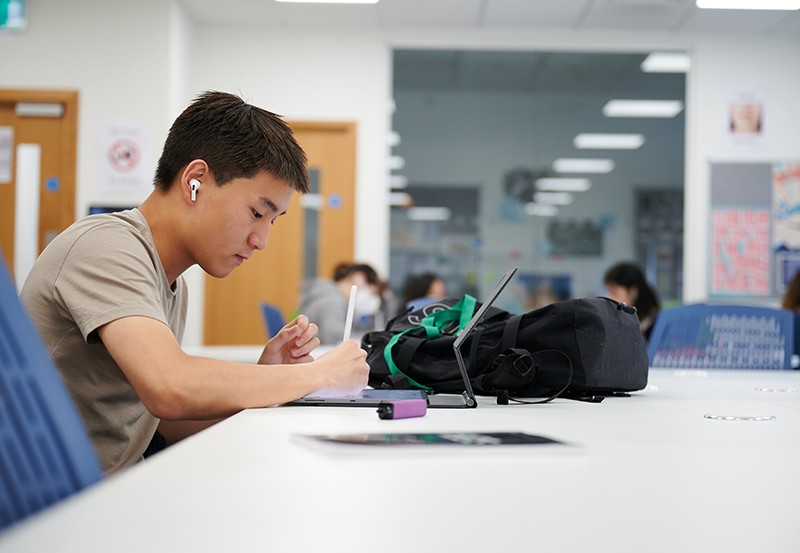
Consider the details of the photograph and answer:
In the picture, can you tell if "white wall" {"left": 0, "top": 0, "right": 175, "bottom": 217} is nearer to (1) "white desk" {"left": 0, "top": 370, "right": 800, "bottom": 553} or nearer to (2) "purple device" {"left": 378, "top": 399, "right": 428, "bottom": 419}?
(2) "purple device" {"left": 378, "top": 399, "right": 428, "bottom": 419}

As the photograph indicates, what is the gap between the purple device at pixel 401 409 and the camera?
31.1 inches

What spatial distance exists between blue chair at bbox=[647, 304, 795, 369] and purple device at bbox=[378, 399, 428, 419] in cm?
147

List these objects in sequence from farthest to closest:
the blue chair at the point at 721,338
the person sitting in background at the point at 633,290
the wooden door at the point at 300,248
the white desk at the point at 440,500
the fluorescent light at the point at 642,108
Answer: the fluorescent light at the point at 642,108, the wooden door at the point at 300,248, the person sitting in background at the point at 633,290, the blue chair at the point at 721,338, the white desk at the point at 440,500

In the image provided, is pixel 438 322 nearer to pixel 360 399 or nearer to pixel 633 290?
pixel 360 399

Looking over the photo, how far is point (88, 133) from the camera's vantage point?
399cm

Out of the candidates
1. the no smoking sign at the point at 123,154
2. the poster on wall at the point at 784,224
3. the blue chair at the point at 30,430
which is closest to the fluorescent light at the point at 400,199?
the no smoking sign at the point at 123,154

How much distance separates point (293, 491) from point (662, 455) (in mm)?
359

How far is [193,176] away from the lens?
108cm

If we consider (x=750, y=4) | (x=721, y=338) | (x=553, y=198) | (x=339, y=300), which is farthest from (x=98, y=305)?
(x=553, y=198)

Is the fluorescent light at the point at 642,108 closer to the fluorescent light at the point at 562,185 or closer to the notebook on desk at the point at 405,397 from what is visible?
the fluorescent light at the point at 562,185

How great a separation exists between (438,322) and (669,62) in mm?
3988

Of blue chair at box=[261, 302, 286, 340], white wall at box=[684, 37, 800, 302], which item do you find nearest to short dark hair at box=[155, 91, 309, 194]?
blue chair at box=[261, 302, 286, 340]

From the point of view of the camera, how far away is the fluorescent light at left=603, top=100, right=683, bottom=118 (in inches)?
182

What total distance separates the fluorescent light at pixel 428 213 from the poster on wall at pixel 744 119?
6.66ft
